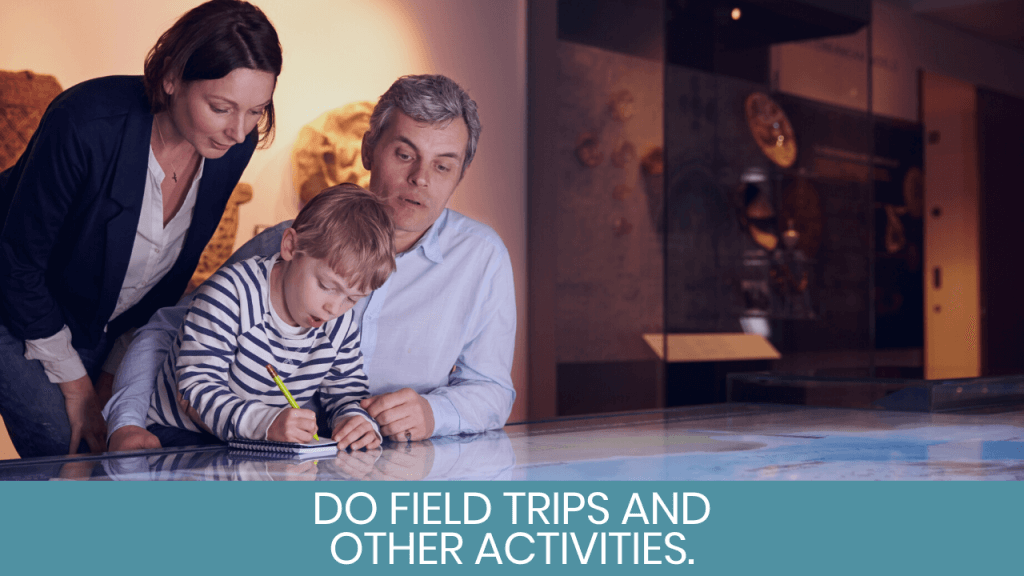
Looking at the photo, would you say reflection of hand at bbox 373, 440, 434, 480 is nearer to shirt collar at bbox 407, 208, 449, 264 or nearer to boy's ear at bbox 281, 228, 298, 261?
boy's ear at bbox 281, 228, 298, 261

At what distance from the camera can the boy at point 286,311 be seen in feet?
4.54

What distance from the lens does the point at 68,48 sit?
3.38 m

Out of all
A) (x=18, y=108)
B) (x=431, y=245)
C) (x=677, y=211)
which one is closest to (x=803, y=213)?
(x=677, y=211)

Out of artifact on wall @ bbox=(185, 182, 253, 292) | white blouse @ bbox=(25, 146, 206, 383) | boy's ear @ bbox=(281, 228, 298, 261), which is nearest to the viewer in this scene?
boy's ear @ bbox=(281, 228, 298, 261)

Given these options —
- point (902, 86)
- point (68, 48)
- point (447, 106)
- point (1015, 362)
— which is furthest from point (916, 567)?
point (1015, 362)

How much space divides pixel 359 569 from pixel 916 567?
473 millimetres

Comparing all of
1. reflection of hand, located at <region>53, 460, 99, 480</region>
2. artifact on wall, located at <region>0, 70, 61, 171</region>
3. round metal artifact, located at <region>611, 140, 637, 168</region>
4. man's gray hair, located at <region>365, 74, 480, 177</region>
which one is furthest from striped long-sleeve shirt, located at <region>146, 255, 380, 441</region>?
round metal artifact, located at <region>611, 140, 637, 168</region>

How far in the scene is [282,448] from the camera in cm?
115

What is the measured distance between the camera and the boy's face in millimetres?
1400

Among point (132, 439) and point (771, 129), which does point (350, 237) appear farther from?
point (771, 129)

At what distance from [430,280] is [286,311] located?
0.40m

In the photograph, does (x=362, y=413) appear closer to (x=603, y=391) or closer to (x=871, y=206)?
(x=603, y=391)

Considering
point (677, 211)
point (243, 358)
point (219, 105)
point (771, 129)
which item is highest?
point (771, 129)

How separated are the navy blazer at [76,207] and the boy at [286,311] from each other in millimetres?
315
